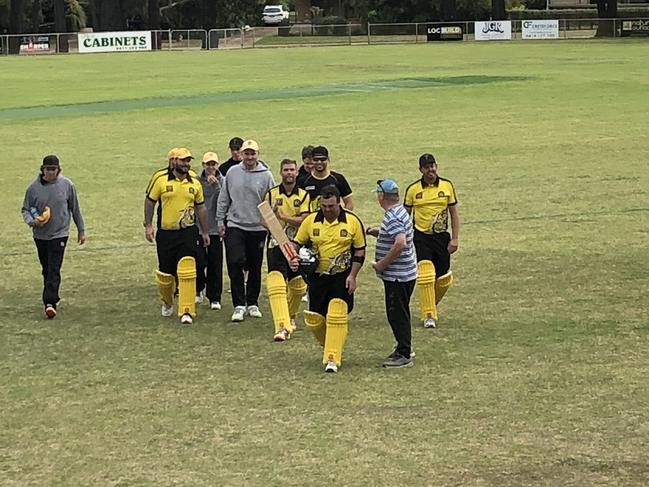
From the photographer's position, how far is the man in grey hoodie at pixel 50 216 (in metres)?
12.0

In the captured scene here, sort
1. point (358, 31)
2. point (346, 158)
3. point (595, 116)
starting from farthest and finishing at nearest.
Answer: point (358, 31), point (595, 116), point (346, 158)

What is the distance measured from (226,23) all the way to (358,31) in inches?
Result: 487

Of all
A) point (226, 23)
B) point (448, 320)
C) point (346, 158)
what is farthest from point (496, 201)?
point (226, 23)

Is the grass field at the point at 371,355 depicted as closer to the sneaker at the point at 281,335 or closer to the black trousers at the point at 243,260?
the sneaker at the point at 281,335

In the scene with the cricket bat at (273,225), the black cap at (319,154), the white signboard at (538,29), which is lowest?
the cricket bat at (273,225)

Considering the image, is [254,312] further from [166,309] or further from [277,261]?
[277,261]

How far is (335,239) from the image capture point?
972 centimetres

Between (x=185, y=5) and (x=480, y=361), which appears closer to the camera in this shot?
(x=480, y=361)

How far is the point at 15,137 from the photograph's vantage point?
94.5 ft

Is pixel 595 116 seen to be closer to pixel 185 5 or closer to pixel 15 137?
pixel 15 137

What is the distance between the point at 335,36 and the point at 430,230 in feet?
265

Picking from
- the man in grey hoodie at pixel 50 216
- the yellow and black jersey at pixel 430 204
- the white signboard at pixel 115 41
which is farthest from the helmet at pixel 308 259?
the white signboard at pixel 115 41

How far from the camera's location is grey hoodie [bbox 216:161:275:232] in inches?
457

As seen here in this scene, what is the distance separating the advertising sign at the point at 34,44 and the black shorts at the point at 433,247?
6685 cm
